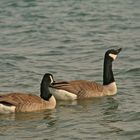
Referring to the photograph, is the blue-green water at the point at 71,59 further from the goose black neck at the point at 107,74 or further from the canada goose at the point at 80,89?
the goose black neck at the point at 107,74

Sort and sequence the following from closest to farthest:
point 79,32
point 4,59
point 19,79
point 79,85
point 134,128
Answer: point 134,128, point 79,85, point 19,79, point 4,59, point 79,32

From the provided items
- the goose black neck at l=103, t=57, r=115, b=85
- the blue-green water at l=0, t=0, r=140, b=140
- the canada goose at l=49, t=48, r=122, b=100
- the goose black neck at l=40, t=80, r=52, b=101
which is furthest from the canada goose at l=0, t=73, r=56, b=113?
the goose black neck at l=103, t=57, r=115, b=85

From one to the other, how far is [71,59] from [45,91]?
469cm

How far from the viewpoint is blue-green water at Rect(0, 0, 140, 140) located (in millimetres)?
12688

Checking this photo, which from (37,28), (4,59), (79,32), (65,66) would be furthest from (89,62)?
(37,28)

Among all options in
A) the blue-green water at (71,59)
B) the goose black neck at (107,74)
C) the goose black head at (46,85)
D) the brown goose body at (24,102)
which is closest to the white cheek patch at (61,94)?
the blue-green water at (71,59)

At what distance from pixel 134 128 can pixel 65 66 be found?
618cm

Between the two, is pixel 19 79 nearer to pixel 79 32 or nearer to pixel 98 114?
pixel 98 114

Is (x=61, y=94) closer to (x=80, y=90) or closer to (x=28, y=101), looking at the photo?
(x=80, y=90)

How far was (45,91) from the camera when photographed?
14.9 meters

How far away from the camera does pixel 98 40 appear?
2241 centimetres

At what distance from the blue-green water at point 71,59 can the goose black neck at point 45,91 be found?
453mm

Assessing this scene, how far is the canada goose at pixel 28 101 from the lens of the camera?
1389 cm

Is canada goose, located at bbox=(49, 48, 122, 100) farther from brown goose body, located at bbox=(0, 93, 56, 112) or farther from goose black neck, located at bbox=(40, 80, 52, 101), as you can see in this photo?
brown goose body, located at bbox=(0, 93, 56, 112)
